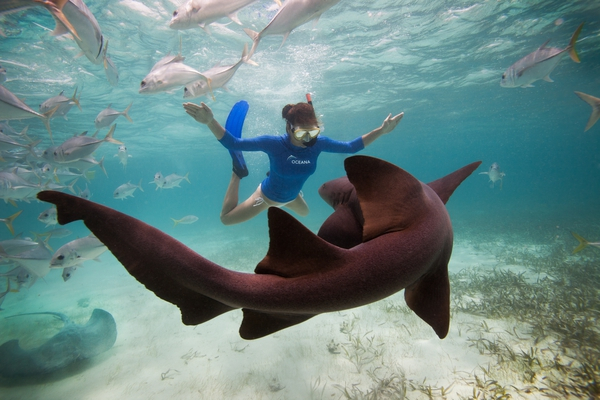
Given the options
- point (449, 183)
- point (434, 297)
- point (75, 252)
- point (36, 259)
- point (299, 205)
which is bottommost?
point (36, 259)

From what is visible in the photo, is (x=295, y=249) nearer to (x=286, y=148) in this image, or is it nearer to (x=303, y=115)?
(x=303, y=115)

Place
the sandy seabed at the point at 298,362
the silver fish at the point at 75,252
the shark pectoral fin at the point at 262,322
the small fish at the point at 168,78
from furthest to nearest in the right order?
the silver fish at the point at 75,252 → the small fish at the point at 168,78 → the sandy seabed at the point at 298,362 → the shark pectoral fin at the point at 262,322

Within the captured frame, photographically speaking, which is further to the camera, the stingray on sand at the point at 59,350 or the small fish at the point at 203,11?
the stingray on sand at the point at 59,350

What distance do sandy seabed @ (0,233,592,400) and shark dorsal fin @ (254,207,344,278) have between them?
3.78m

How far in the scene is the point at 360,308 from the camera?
7.20 metres

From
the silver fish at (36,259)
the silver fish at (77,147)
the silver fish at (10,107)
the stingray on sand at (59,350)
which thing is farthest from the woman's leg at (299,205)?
the silver fish at (36,259)

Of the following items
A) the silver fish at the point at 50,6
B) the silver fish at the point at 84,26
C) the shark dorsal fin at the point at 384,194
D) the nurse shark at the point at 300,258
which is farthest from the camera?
the silver fish at the point at 84,26

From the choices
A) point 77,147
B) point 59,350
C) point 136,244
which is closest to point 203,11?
point 77,147

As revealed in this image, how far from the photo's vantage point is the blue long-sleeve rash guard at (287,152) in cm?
366

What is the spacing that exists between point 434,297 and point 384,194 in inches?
26.4

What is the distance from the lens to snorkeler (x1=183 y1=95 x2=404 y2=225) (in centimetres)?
315

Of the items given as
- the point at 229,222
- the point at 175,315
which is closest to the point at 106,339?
the point at 175,315

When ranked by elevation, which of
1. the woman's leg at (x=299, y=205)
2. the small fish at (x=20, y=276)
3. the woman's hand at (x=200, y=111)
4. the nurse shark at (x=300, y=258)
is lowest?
the small fish at (x=20, y=276)

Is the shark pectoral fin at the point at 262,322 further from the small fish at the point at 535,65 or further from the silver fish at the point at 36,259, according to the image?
the small fish at the point at 535,65
